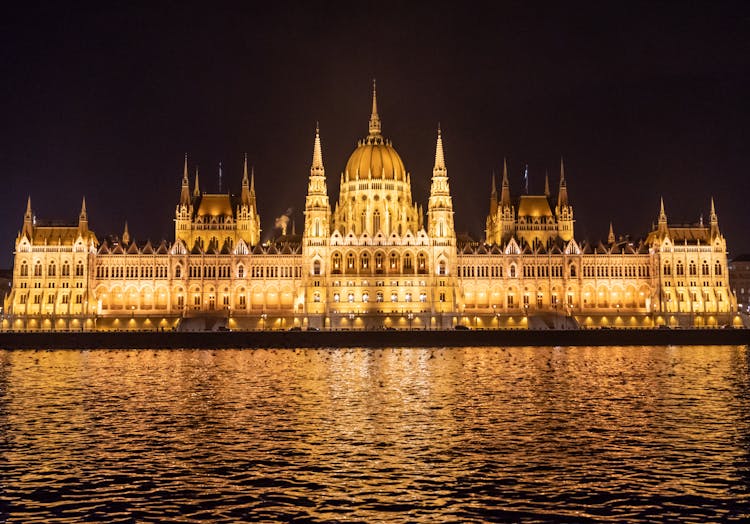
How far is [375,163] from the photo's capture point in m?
137

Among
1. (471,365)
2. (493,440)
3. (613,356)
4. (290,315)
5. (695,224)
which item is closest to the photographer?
(493,440)

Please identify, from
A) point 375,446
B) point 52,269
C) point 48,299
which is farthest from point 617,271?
point 375,446

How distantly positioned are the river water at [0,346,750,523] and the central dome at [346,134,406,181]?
73380mm

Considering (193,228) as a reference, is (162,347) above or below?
below

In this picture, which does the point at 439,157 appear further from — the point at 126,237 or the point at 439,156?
the point at 126,237

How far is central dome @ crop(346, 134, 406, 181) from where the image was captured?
13650cm

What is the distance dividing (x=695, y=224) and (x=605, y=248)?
44.5 ft

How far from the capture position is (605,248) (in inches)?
5202

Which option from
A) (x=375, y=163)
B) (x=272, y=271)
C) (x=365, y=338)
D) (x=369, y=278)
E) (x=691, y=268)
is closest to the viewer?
(x=365, y=338)

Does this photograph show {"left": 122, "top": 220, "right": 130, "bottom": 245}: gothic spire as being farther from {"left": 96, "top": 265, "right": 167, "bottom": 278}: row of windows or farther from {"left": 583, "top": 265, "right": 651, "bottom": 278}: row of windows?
{"left": 583, "top": 265, "right": 651, "bottom": 278}: row of windows

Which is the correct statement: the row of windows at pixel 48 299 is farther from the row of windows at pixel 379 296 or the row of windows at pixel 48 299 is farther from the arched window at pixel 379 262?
the arched window at pixel 379 262

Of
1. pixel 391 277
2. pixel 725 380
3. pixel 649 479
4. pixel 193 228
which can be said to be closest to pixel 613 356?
pixel 725 380

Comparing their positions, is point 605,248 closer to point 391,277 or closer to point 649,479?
Answer: point 391,277

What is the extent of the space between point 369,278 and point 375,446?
87.3m
